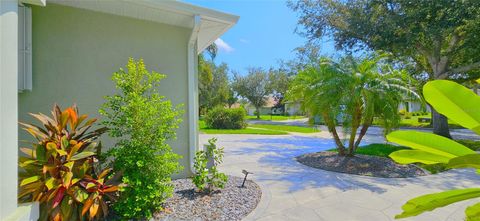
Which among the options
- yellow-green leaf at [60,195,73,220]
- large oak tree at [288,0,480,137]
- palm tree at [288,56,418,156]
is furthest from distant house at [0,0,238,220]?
large oak tree at [288,0,480,137]

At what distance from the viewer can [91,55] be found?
4586mm

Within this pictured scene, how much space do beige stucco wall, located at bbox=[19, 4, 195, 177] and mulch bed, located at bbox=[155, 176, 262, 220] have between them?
1.17 m

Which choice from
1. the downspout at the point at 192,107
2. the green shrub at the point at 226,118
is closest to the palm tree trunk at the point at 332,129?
the downspout at the point at 192,107

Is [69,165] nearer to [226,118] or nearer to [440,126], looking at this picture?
[440,126]

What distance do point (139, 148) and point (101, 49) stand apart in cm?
234

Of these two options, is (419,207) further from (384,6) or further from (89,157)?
(384,6)

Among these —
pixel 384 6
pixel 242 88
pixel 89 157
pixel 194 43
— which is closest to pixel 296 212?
pixel 89 157

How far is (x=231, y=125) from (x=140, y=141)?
15876 millimetres

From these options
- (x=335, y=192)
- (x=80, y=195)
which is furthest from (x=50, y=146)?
(x=335, y=192)

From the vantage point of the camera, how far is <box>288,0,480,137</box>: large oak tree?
8828mm

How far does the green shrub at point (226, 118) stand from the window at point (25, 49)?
15.6 metres

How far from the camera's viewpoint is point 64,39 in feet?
14.3
